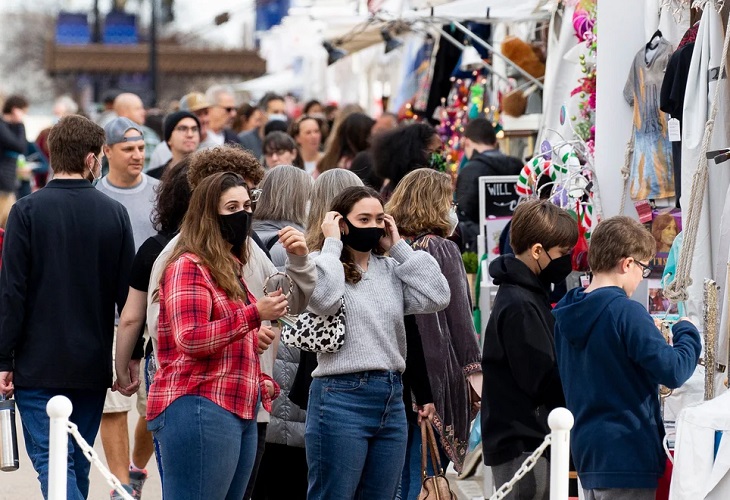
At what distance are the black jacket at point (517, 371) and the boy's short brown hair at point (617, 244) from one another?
437 mm

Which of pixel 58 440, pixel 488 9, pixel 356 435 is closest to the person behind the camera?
pixel 58 440

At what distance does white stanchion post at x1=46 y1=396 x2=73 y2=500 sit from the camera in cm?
484

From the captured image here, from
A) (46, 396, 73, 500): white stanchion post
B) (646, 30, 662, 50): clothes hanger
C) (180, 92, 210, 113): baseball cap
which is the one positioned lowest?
(46, 396, 73, 500): white stanchion post

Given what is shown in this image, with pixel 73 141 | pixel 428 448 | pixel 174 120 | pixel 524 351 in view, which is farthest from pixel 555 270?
pixel 174 120

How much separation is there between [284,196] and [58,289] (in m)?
1.34

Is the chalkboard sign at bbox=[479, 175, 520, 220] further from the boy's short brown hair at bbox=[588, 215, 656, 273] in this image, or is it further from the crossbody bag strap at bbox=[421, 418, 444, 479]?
the boy's short brown hair at bbox=[588, 215, 656, 273]

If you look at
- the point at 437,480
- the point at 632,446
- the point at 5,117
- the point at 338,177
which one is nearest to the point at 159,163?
the point at 338,177

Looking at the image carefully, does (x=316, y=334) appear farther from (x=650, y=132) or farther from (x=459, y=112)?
(x=459, y=112)

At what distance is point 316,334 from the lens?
554 cm

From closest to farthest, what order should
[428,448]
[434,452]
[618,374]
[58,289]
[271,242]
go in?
[618,374]
[58,289]
[434,452]
[428,448]
[271,242]

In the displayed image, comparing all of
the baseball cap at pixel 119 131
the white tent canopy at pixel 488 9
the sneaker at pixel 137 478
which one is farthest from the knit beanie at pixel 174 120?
the sneaker at pixel 137 478

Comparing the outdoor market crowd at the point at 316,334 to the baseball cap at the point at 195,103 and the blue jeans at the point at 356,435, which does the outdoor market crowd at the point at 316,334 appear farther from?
the baseball cap at the point at 195,103

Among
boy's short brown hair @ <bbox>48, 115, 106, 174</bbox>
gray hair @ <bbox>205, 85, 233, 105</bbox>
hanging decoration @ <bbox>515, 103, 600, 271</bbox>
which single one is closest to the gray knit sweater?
boy's short brown hair @ <bbox>48, 115, 106, 174</bbox>

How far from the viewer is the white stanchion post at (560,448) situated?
468cm
